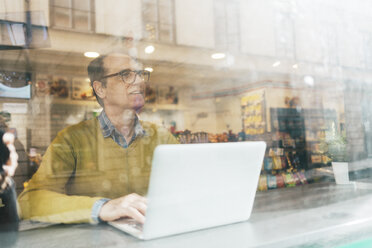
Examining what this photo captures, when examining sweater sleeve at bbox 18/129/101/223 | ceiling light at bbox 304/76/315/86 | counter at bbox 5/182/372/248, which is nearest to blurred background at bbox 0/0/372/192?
ceiling light at bbox 304/76/315/86

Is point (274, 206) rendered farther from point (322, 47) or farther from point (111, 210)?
point (322, 47)

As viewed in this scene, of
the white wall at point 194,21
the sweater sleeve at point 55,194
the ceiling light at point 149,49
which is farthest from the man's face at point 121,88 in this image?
the white wall at point 194,21

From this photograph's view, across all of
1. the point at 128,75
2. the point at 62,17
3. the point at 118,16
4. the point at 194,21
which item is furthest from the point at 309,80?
the point at 62,17

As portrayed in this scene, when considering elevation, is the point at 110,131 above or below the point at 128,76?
below

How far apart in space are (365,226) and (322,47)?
4.05m

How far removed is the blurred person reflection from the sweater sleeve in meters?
0.05

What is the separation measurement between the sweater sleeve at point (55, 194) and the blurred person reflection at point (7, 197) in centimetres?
5

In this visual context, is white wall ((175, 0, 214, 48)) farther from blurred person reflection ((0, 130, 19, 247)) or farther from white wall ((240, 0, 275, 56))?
blurred person reflection ((0, 130, 19, 247))

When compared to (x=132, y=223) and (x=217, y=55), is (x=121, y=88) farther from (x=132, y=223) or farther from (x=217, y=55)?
(x=217, y=55)

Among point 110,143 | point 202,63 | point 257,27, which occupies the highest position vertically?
point 257,27

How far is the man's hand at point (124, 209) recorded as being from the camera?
112cm

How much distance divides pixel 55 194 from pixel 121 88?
112cm

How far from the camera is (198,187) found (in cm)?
109

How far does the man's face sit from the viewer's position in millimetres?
2330
